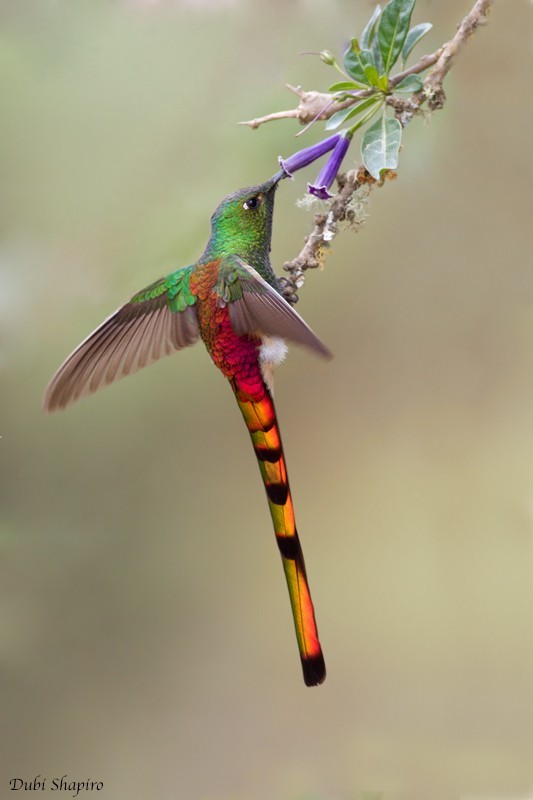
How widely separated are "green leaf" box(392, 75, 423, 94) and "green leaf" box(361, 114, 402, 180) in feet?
0.10

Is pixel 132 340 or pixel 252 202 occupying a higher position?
pixel 252 202

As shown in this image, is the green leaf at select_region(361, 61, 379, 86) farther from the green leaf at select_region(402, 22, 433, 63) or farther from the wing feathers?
the wing feathers

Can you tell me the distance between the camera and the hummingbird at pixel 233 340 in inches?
33.7

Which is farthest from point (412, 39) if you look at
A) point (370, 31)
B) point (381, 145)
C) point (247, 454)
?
point (247, 454)

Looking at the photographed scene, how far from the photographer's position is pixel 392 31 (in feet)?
2.74

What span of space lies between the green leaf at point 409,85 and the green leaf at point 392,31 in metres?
0.02

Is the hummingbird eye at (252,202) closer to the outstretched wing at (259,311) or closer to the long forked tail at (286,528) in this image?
the outstretched wing at (259,311)

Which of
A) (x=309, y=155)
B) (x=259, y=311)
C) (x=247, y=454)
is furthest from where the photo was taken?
(x=247, y=454)

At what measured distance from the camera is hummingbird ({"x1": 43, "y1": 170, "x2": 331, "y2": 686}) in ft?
2.81

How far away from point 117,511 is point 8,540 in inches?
8.0

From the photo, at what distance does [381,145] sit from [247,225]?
19cm

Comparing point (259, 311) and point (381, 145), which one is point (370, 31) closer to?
point (381, 145)

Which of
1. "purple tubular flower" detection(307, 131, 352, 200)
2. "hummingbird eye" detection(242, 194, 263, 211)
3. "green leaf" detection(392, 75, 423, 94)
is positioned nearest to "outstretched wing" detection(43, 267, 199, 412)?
"hummingbird eye" detection(242, 194, 263, 211)

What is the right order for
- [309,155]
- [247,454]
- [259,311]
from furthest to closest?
[247,454] < [309,155] < [259,311]
